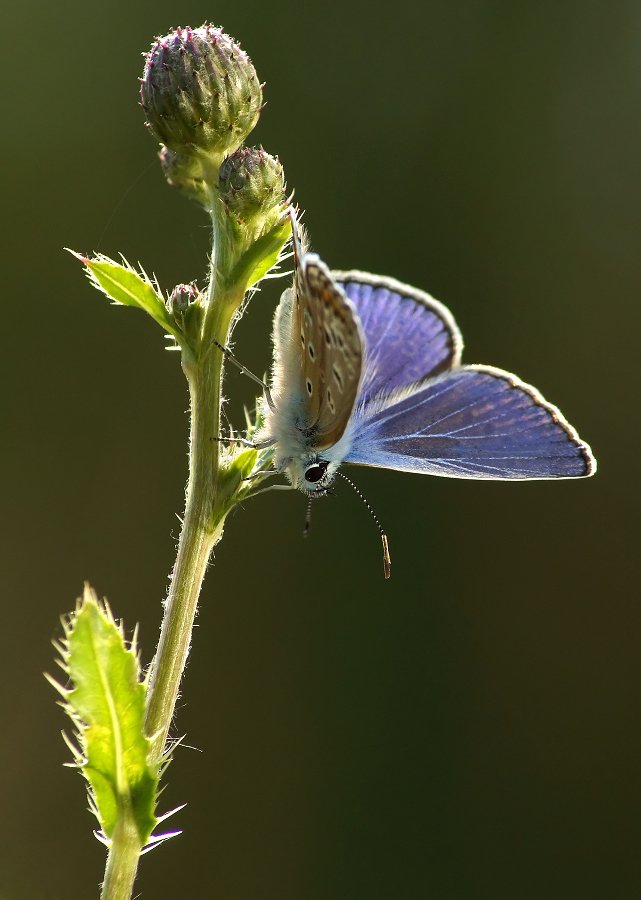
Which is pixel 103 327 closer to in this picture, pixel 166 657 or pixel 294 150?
pixel 294 150

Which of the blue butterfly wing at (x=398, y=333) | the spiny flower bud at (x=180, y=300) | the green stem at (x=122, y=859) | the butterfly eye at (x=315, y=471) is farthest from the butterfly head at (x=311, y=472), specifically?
the green stem at (x=122, y=859)

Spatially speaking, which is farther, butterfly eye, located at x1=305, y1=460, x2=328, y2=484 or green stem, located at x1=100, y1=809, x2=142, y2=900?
butterfly eye, located at x1=305, y1=460, x2=328, y2=484

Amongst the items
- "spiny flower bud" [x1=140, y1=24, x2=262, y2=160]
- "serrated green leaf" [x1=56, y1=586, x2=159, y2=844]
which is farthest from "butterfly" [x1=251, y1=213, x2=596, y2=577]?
"serrated green leaf" [x1=56, y1=586, x2=159, y2=844]

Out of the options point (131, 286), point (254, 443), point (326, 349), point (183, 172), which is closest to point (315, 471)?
point (254, 443)

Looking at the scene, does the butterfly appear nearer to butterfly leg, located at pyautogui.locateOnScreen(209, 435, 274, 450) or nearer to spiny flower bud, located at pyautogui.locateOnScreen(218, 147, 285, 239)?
butterfly leg, located at pyautogui.locateOnScreen(209, 435, 274, 450)

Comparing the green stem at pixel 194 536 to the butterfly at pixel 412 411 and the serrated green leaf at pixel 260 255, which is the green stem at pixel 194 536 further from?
the butterfly at pixel 412 411

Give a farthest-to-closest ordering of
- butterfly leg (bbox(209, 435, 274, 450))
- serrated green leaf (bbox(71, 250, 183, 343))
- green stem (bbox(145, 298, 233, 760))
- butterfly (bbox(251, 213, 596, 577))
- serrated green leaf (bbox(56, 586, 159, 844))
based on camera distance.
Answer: butterfly (bbox(251, 213, 596, 577)), butterfly leg (bbox(209, 435, 274, 450)), serrated green leaf (bbox(71, 250, 183, 343)), green stem (bbox(145, 298, 233, 760)), serrated green leaf (bbox(56, 586, 159, 844))

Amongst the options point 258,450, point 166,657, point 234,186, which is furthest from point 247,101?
point 166,657
